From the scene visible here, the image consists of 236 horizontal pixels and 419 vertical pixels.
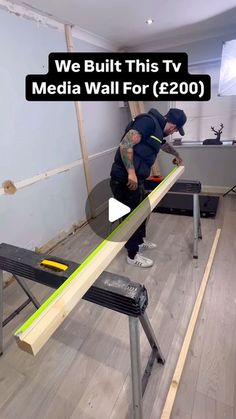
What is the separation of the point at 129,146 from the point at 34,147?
0.94 m

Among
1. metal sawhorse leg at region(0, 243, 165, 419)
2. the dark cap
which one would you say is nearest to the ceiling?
the dark cap

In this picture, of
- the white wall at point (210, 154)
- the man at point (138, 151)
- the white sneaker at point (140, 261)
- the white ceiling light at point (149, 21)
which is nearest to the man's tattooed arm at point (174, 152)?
the man at point (138, 151)

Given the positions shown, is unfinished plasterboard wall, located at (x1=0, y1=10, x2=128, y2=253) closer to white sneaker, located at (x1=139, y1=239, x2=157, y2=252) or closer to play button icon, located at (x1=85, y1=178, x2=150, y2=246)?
play button icon, located at (x1=85, y1=178, x2=150, y2=246)

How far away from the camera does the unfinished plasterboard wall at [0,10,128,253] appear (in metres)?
1.86

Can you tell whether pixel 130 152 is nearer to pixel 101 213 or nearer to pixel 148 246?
pixel 148 246

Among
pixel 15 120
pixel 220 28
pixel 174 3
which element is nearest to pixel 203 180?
pixel 220 28

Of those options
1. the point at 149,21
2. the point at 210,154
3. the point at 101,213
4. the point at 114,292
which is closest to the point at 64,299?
the point at 114,292

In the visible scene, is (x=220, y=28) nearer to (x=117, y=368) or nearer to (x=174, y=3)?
(x=174, y=3)

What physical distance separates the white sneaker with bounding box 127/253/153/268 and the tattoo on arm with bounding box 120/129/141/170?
814 millimetres

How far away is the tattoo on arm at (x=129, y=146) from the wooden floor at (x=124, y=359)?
91cm

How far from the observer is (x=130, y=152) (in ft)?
5.50

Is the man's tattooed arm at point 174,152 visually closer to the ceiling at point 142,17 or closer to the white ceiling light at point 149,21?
the ceiling at point 142,17

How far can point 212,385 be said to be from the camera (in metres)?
1.18

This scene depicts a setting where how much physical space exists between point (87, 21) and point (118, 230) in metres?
2.23
